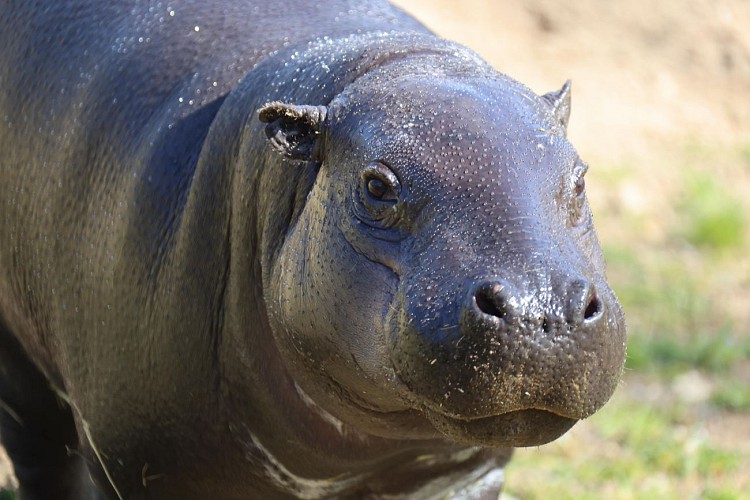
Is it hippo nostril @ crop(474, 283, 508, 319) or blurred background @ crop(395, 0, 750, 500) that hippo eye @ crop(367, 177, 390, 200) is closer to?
hippo nostril @ crop(474, 283, 508, 319)

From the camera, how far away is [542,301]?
2637 mm

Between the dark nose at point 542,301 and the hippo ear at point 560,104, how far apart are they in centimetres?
71

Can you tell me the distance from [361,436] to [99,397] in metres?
0.73

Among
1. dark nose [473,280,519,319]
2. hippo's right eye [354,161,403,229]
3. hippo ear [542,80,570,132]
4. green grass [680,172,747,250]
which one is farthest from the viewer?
green grass [680,172,747,250]

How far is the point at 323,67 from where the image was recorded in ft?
11.3

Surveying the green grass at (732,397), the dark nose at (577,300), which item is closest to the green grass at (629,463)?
the green grass at (732,397)

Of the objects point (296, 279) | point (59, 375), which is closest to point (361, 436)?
point (296, 279)

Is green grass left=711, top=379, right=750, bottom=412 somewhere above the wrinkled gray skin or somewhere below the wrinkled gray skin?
below

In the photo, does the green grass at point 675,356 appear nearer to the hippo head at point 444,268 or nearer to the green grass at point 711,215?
the green grass at point 711,215

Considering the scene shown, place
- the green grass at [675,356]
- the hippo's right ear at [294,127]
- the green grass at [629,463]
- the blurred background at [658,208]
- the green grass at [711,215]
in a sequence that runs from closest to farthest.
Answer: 1. the hippo's right ear at [294,127]
2. the green grass at [629,463]
3. the green grass at [675,356]
4. the blurred background at [658,208]
5. the green grass at [711,215]

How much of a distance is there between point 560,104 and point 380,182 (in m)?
0.60

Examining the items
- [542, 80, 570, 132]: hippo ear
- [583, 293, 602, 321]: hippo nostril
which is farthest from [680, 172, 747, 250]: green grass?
[583, 293, 602, 321]: hippo nostril

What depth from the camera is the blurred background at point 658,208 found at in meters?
5.87

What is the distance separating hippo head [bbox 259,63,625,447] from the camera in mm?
2688
